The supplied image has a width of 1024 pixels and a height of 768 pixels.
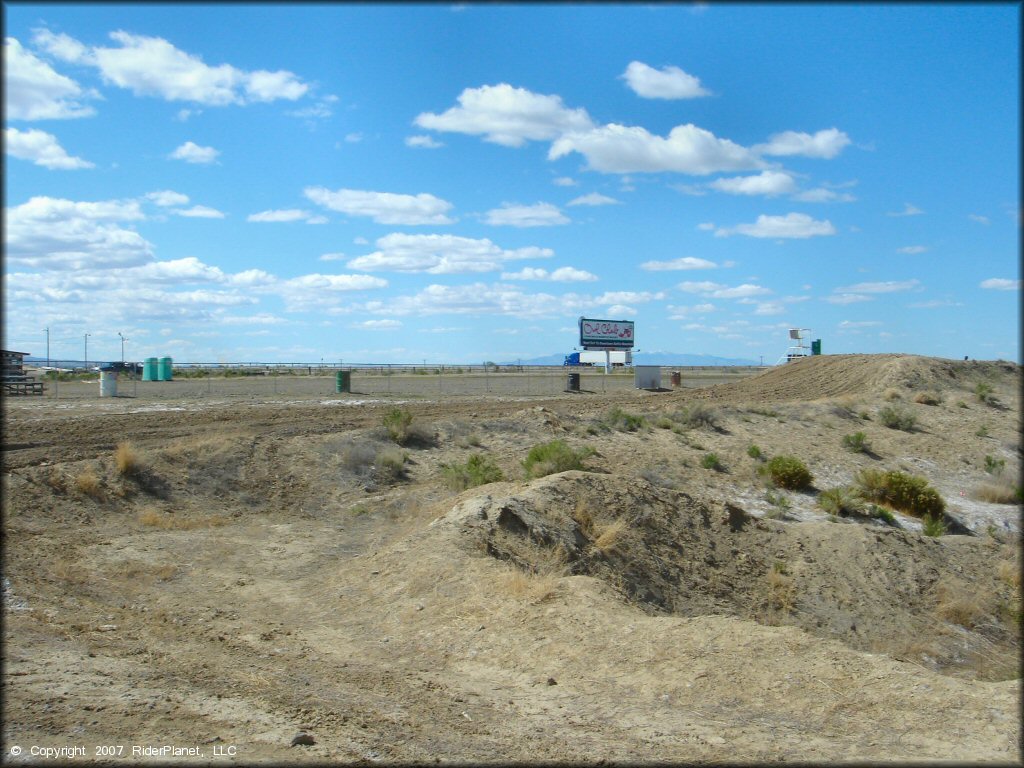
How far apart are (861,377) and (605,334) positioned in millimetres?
43543

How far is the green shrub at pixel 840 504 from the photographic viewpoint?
27.1 m

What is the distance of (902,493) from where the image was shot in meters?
28.5

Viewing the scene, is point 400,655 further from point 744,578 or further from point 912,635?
point 912,635

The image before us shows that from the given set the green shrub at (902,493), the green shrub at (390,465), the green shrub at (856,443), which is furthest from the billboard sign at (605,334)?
the green shrub at (390,465)

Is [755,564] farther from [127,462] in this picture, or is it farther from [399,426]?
[127,462]

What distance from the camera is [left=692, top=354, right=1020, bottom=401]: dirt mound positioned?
1884 inches

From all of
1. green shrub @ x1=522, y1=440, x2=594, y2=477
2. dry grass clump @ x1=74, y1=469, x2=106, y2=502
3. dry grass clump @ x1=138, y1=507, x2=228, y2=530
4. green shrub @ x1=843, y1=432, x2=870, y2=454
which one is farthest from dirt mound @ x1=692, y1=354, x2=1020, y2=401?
dry grass clump @ x1=74, y1=469, x2=106, y2=502

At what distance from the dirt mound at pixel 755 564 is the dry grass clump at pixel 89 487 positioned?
9.20 meters

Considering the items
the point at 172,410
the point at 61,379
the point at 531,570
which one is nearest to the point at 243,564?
the point at 531,570

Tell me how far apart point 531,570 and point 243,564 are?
19.7 ft

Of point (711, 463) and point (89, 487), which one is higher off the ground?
point (89, 487)

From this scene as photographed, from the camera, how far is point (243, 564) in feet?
56.6

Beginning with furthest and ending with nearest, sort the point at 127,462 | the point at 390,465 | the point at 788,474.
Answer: the point at 788,474, the point at 390,465, the point at 127,462

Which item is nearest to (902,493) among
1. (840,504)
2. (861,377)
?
(840,504)
